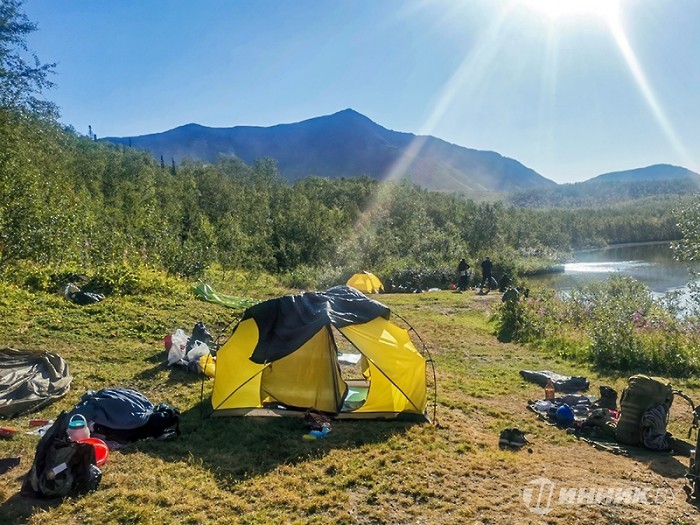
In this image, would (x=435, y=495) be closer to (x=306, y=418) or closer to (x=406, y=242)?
(x=306, y=418)

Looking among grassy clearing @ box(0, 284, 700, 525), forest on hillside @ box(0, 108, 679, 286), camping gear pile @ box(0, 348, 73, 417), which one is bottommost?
grassy clearing @ box(0, 284, 700, 525)

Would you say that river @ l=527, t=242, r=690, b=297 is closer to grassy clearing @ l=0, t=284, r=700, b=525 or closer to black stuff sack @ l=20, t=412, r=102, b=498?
grassy clearing @ l=0, t=284, r=700, b=525

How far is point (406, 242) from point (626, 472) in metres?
35.5

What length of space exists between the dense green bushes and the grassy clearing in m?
1.72

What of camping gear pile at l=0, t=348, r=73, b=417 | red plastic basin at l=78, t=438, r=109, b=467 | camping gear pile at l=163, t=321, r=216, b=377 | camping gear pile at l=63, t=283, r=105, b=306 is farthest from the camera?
camping gear pile at l=63, t=283, r=105, b=306

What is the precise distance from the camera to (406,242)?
41750mm

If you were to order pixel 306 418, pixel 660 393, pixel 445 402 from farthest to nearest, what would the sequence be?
1. pixel 445 402
2. pixel 306 418
3. pixel 660 393

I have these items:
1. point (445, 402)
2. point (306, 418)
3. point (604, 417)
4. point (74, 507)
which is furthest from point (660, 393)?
point (74, 507)

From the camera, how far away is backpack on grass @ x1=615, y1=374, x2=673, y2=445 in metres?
7.33

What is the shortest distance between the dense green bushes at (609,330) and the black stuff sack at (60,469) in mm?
11865

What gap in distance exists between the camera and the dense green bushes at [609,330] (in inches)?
493

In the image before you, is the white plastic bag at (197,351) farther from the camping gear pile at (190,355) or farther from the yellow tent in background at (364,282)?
the yellow tent in background at (364,282)

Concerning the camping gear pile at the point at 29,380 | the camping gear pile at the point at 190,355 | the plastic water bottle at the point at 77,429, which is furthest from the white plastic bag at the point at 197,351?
the plastic water bottle at the point at 77,429

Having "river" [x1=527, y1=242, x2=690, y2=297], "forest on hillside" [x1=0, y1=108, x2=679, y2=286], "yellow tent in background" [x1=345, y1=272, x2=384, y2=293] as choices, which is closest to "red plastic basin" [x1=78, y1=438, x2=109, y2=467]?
"forest on hillside" [x1=0, y1=108, x2=679, y2=286]
